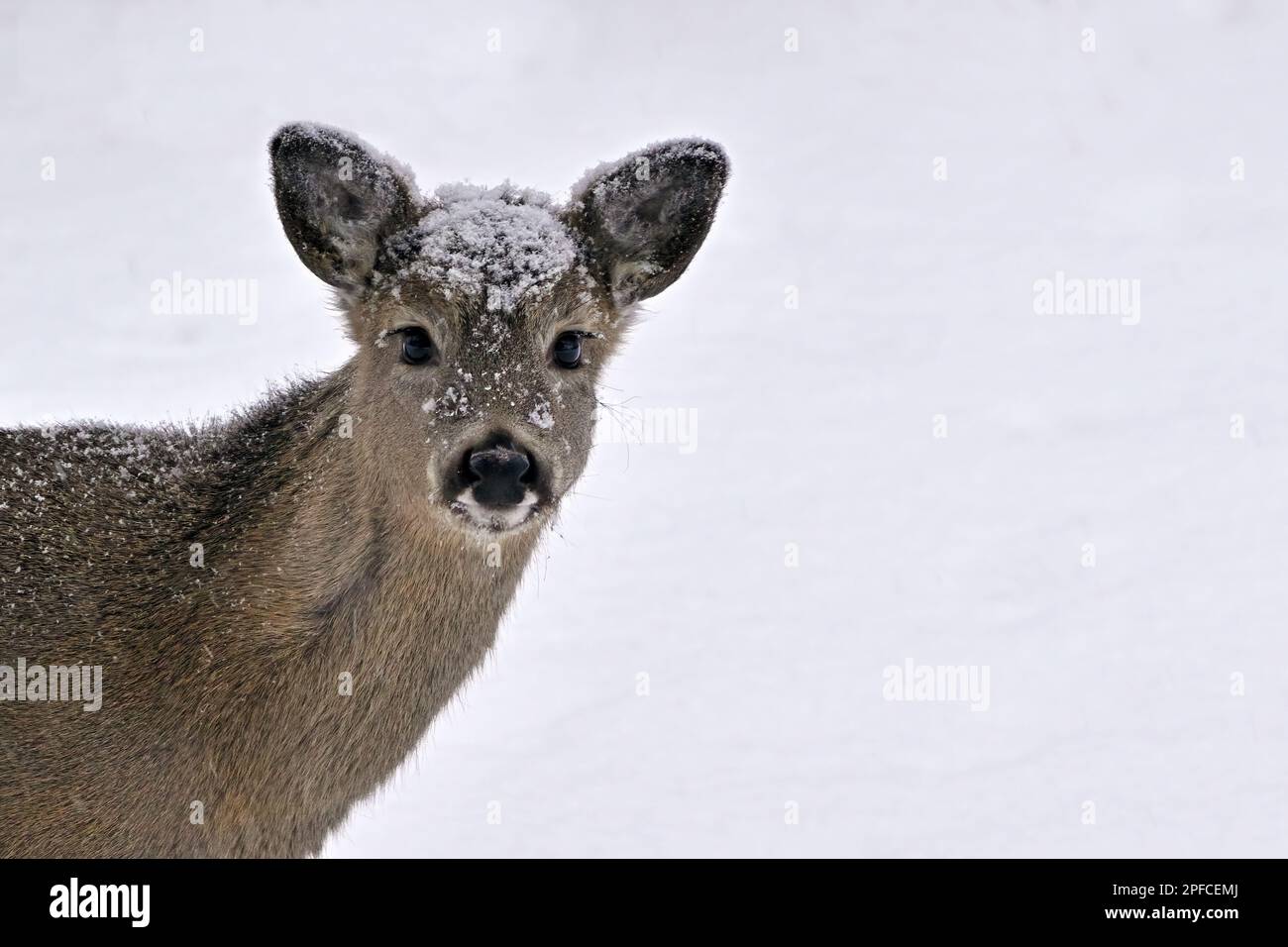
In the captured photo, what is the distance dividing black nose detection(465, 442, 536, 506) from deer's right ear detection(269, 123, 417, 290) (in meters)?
0.97

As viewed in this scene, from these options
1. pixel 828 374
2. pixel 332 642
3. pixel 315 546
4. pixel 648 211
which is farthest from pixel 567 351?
pixel 828 374

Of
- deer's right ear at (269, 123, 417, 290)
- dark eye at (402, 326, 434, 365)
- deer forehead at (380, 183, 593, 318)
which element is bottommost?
dark eye at (402, 326, 434, 365)

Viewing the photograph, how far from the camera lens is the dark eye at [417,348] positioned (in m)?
4.77

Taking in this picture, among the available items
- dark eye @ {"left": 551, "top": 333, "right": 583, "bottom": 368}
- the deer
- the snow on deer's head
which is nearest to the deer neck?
the deer

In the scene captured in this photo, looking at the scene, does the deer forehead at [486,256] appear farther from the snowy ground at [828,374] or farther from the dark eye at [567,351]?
the snowy ground at [828,374]

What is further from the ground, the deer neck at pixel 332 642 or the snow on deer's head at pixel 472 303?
the snow on deer's head at pixel 472 303

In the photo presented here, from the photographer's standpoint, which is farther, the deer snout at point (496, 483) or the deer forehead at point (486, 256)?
the deer forehead at point (486, 256)

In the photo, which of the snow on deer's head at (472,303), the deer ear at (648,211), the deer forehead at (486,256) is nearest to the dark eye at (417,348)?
the snow on deer's head at (472,303)

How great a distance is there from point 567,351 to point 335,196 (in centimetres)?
93

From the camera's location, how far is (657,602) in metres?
8.79

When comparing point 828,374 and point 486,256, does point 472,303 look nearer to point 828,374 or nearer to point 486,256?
point 486,256

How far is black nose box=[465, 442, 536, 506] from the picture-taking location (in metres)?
4.35

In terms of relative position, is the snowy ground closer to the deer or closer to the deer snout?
the deer

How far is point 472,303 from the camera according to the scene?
467cm
